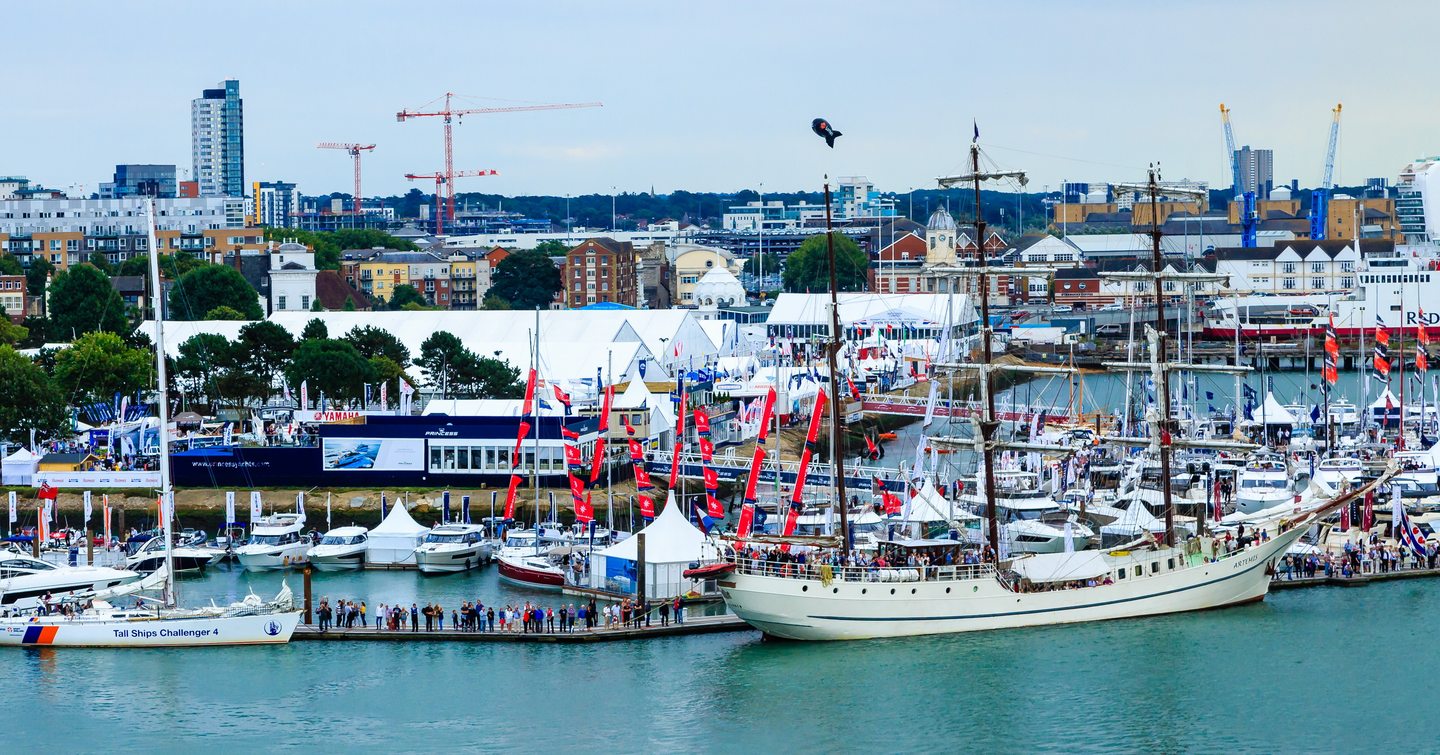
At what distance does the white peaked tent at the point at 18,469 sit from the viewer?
5316 centimetres

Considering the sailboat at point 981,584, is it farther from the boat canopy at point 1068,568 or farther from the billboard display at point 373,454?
the billboard display at point 373,454

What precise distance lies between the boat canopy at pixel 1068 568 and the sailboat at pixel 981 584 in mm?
18

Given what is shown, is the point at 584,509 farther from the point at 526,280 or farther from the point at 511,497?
the point at 526,280

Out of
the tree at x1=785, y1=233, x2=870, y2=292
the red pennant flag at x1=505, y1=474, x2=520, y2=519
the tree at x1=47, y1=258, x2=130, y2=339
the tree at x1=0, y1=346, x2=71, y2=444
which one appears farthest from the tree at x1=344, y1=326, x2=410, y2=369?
the tree at x1=785, y1=233, x2=870, y2=292

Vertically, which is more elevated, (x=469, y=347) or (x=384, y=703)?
(x=469, y=347)

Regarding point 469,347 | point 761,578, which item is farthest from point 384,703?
point 469,347

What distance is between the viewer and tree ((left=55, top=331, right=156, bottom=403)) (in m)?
63.4

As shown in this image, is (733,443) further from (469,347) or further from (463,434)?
(469,347)

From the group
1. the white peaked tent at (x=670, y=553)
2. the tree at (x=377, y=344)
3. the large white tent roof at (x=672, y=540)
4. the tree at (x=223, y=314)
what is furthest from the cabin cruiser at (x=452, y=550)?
the tree at (x=223, y=314)

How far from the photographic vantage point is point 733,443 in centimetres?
5909

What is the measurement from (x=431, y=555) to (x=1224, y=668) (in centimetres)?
1797

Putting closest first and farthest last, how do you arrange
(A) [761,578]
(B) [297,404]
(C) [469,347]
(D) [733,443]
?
(A) [761,578] < (D) [733,443] < (B) [297,404] < (C) [469,347]

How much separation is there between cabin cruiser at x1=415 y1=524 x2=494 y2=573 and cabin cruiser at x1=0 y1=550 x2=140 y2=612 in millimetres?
6178

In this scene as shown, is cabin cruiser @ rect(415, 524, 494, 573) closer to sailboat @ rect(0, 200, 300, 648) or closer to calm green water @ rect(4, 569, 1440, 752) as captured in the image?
sailboat @ rect(0, 200, 300, 648)
